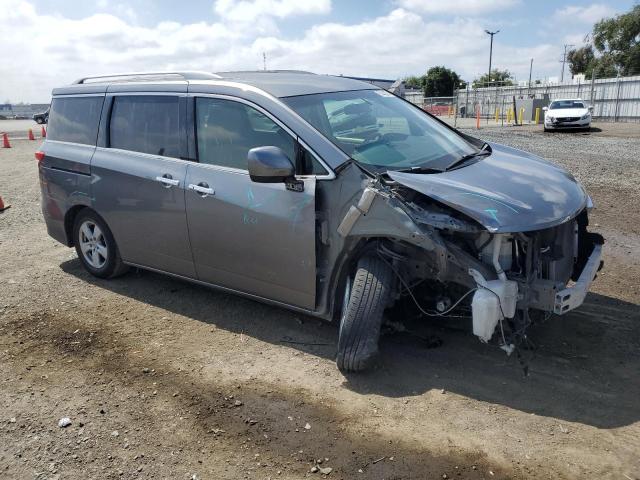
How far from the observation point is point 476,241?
3.46m

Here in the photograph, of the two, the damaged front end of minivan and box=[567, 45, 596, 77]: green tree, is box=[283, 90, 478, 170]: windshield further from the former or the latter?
box=[567, 45, 596, 77]: green tree

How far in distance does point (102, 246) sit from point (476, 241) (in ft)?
12.5

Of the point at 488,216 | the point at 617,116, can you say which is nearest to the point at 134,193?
the point at 488,216

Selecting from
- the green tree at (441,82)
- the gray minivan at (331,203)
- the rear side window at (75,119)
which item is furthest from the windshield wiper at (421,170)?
the green tree at (441,82)

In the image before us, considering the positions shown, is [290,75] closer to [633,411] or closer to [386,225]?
[386,225]

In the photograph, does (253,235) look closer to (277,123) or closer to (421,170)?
(277,123)

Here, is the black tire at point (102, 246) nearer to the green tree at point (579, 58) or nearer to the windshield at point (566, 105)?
the windshield at point (566, 105)

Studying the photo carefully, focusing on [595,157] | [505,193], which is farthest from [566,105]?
[505,193]

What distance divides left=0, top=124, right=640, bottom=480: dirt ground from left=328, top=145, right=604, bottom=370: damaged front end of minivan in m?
0.35

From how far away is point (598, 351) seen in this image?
3.93 metres

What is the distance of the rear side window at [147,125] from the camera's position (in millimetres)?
4695

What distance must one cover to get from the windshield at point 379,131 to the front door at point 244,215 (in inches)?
14.0

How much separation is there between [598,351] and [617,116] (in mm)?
Answer: 31076

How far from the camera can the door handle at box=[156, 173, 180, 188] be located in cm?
455
